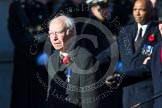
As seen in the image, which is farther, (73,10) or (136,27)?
(73,10)

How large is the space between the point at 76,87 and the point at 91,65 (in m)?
0.20

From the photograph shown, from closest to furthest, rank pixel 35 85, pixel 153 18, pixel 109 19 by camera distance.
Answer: pixel 153 18, pixel 109 19, pixel 35 85

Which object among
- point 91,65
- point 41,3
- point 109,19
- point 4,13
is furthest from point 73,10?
point 4,13

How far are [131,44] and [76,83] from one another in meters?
1.04

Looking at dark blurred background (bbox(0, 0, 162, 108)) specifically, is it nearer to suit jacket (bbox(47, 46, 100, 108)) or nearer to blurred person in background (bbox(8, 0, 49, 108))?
blurred person in background (bbox(8, 0, 49, 108))

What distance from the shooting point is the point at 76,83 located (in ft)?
19.9

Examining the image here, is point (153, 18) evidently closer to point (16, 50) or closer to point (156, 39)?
point (156, 39)

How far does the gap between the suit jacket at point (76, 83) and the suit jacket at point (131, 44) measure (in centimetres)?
74

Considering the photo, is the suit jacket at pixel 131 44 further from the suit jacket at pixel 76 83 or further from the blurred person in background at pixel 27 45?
the blurred person in background at pixel 27 45

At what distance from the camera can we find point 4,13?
35.8 feet

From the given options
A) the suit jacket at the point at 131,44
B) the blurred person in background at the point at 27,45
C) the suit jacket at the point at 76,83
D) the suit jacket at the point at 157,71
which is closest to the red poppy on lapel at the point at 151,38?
the suit jacket at the point at 131,44

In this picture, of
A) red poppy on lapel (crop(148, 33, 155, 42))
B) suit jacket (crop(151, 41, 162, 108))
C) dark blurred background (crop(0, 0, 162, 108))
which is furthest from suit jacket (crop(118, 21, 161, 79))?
dark blurred background (crop(0, 0, 162, 108))

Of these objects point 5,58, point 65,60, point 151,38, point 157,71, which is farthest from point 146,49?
point 5,58

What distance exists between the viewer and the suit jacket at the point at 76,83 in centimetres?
601
